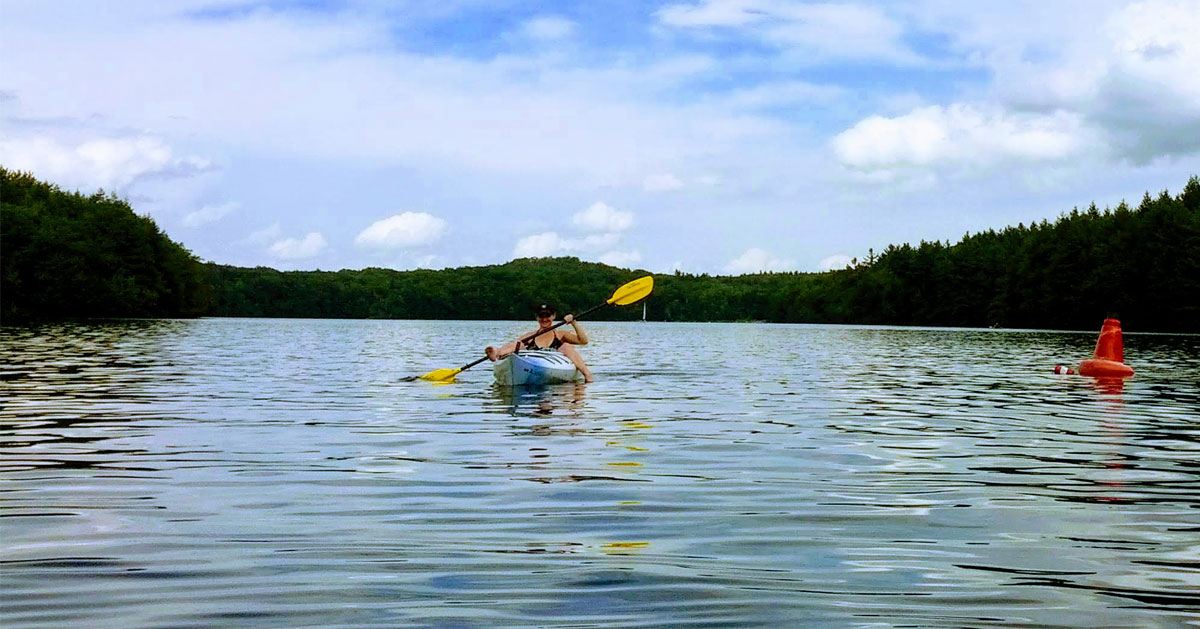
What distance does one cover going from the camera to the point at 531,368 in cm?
2247

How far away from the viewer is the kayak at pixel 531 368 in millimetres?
22391

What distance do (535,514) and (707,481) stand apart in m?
2.33

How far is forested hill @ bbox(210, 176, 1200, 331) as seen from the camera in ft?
316

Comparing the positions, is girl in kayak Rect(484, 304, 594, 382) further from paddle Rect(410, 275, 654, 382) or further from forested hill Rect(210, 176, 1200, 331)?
forested hill Rect(210, 176, 1200, 331)

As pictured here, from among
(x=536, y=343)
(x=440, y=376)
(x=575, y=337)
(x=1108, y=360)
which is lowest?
(x=440, y=376)

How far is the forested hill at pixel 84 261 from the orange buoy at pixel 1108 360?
7213 cm

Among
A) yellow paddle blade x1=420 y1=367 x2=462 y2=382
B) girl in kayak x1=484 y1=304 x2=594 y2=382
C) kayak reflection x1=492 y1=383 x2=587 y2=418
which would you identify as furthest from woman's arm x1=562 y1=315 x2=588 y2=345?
yellow paddle blade x1=420 y1=367 x2=462 y2=382

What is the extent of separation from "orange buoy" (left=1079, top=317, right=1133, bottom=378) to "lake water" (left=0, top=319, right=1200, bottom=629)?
8.24m

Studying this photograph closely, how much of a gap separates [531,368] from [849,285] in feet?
460

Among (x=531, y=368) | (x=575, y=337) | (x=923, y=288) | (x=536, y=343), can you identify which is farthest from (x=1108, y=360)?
(x=923, y=288)

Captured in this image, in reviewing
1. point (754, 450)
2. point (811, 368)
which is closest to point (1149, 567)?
point (754, 450)

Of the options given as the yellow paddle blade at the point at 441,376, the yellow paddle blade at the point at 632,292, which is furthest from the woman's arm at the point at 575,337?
the yellow paddle blade at the point at 632,292

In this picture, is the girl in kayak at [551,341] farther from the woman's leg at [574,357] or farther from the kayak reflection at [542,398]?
the kayak reflection at [542,398]

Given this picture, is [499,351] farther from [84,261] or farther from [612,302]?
[84,261]
